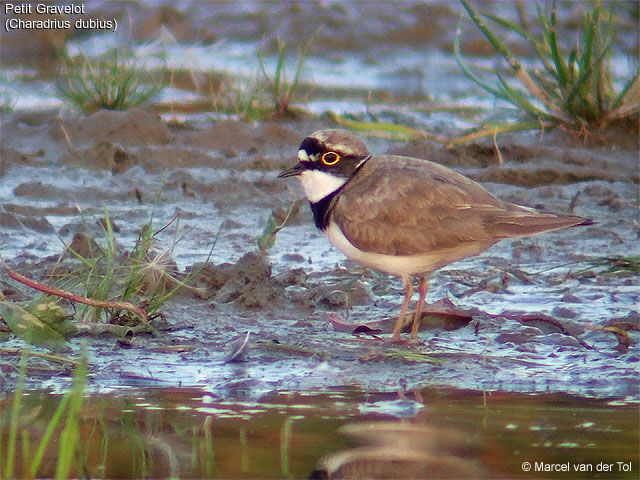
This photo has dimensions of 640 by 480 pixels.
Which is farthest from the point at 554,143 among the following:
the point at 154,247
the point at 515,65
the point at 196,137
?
the point at 154,247

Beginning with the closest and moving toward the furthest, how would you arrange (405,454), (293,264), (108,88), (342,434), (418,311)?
(405,454)
(342,434)
(418,311)
(293,264)
(108,88)

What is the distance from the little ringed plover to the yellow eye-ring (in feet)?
0.58

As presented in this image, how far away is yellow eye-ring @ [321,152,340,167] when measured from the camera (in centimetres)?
602

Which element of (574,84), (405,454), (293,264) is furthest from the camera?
(574,84)

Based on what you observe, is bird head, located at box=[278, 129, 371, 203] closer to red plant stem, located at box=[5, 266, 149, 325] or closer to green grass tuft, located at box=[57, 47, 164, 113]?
red plant stem, located at box=[5, 266, 149, 325]

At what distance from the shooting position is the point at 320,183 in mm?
6062

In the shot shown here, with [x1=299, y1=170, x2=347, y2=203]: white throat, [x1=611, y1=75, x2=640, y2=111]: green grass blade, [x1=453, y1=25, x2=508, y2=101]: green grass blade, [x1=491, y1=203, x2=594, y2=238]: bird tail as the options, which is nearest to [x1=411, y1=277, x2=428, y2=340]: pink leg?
[x1=491, y1=203, x2=594, y2=238]: bird tail

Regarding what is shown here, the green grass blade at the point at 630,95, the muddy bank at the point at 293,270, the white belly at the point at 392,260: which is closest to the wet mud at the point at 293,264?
the muddy bank at the point at 293,270

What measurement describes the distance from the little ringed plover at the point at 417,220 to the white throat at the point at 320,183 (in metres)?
0.13

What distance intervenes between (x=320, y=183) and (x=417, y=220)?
2.18ft

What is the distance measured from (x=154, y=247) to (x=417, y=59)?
8806 mm

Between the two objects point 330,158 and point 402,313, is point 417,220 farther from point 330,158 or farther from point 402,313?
point 330,158

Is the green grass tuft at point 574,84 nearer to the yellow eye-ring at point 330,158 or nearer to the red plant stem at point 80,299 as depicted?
the yellow eye-ring at point 330,158

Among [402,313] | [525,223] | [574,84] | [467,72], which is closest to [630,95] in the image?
[574,84]
